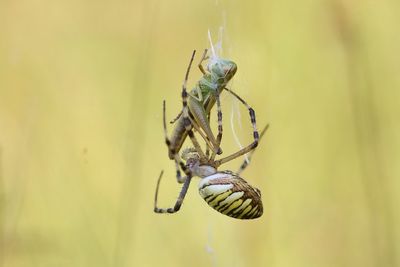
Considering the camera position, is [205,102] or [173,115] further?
→ [173,115]

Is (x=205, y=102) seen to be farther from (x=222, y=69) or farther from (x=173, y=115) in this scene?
(x=173, y=115)

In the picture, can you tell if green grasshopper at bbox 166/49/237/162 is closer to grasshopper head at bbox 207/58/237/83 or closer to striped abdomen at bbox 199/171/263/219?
grasshopper head at bbox 207/58/237/83

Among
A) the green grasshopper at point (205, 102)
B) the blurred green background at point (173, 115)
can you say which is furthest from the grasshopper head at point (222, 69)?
the blurred green background at point (173, 115)

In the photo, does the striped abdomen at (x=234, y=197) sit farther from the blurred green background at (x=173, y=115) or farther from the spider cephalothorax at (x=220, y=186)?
the blurred green background at (x=173, y=115)

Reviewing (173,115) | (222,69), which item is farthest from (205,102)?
(173,115)

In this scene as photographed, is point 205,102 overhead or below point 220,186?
overhead

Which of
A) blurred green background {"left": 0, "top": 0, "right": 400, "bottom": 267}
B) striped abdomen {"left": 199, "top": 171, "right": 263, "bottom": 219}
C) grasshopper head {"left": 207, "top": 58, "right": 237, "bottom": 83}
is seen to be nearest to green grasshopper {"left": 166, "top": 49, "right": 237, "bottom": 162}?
grasshopper head {"left": 207, "top": 58, "right": 237, "bottom": 83}
